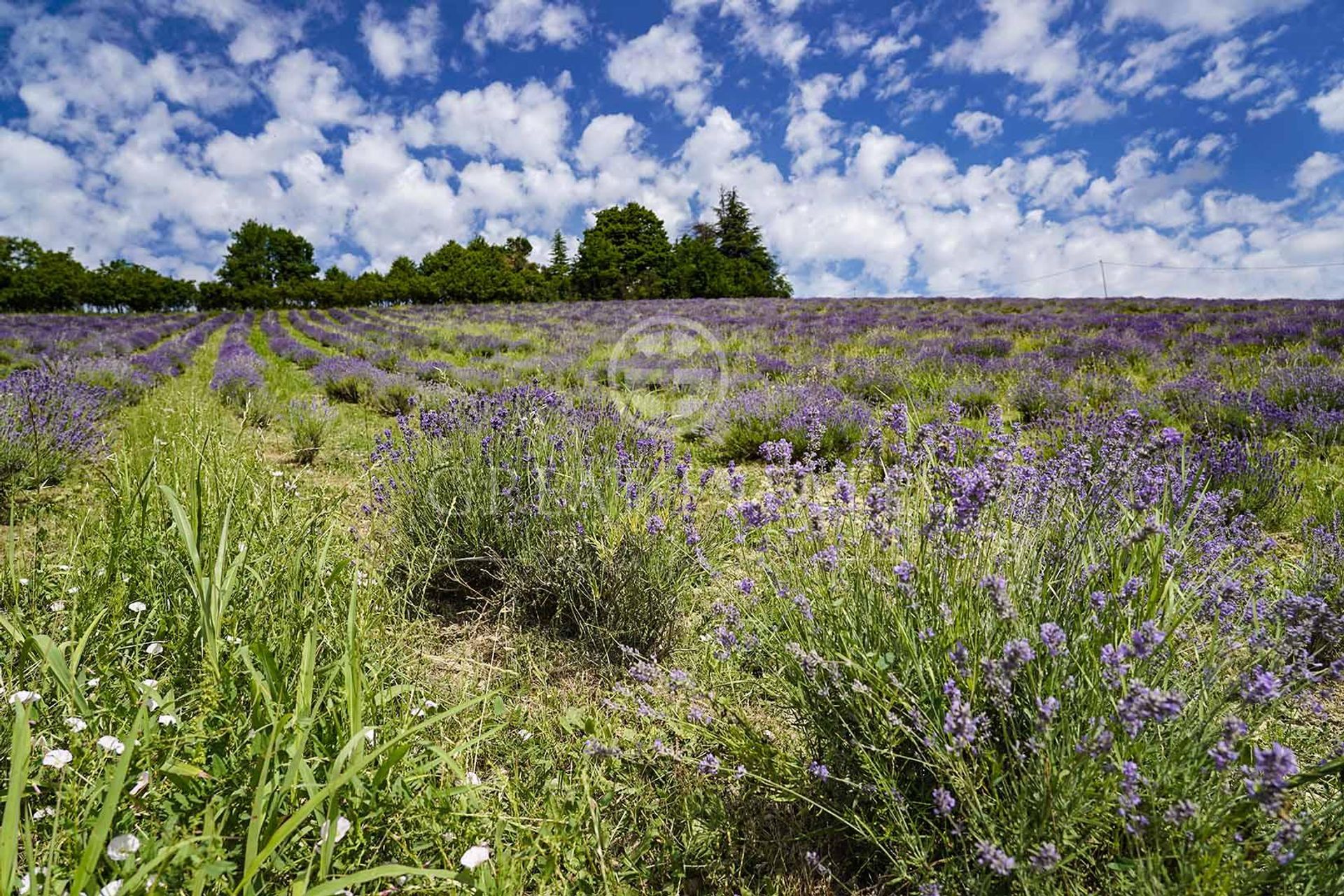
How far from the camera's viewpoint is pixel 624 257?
4656cm

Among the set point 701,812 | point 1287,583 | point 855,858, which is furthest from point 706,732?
point 1287,583

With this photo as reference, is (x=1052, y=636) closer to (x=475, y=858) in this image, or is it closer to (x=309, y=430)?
(x=475, y=858)

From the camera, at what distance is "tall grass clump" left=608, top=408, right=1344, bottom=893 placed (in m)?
1.04

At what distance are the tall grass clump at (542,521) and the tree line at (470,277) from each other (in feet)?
123

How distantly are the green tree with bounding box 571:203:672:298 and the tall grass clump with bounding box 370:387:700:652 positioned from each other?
3880cm

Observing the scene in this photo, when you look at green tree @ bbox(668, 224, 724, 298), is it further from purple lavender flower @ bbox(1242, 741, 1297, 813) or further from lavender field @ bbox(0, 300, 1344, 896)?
purple lavender flower @ bbox(1242, 741, 1297, 813)

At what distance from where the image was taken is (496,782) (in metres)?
1.69

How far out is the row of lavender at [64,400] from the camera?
11.8 feet

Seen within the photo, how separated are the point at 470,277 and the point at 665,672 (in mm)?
44790

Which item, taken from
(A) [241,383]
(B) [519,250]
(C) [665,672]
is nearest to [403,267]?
(B) [519,250]

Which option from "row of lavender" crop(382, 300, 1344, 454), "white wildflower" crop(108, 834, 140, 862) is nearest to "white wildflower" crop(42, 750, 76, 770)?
"white wildflower" crop(108, 834, 140, 862)

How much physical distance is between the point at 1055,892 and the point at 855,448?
382cm

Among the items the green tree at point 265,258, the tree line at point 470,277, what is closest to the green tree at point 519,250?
the tree line at point 470,277

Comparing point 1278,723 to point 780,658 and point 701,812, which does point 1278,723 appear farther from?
point 701,812
